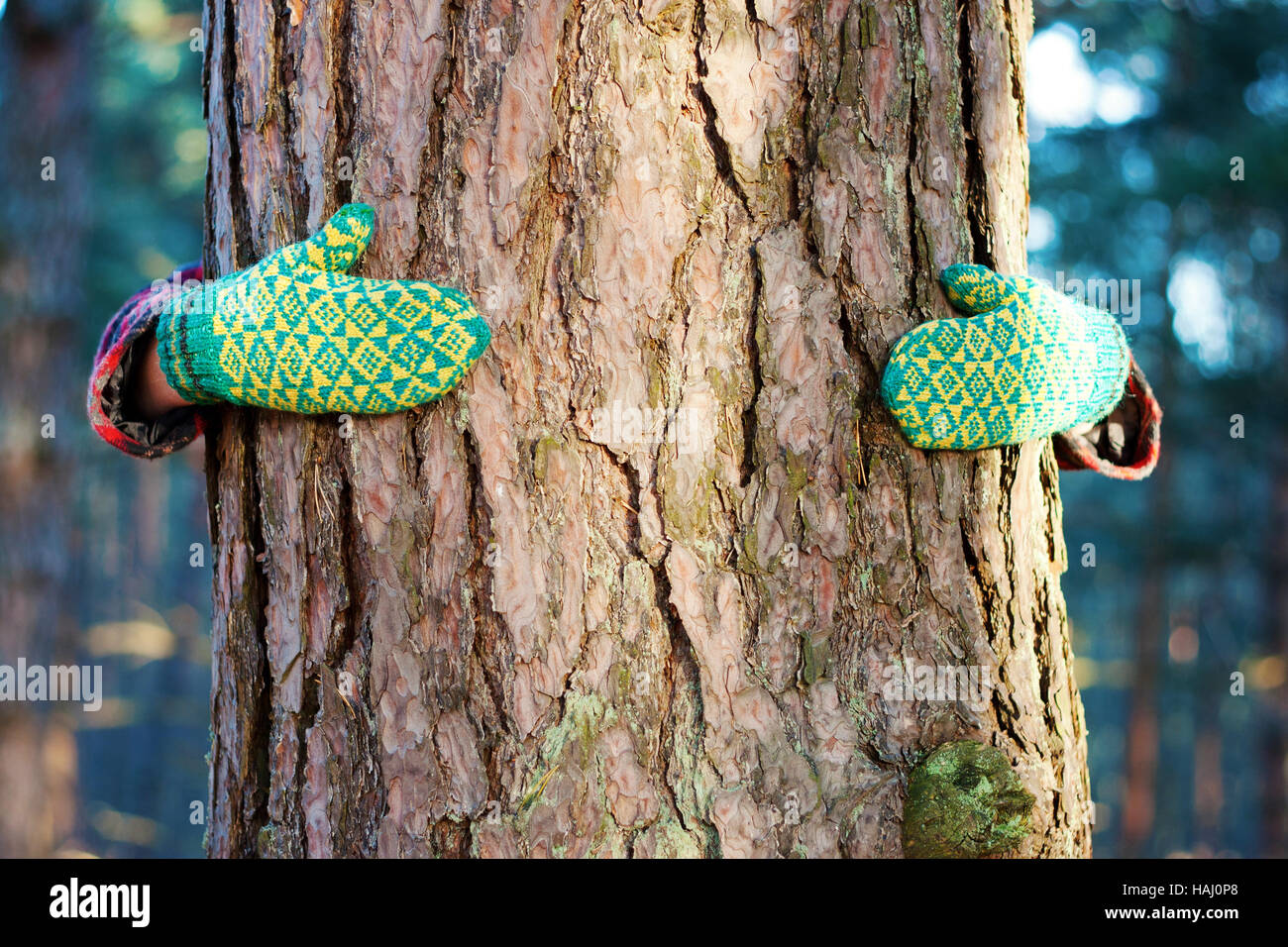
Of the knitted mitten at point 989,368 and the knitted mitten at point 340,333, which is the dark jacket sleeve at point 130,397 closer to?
the knitted mitten at point 340,333

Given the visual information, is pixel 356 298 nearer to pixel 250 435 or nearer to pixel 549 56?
pixel 250 435

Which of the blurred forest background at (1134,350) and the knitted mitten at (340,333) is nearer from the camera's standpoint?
the knitted mitten at (340,333)

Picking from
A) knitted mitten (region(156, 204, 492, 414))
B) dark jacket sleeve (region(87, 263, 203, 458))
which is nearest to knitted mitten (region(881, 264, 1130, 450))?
knitted mitten (region(156, 204, 492, 414))

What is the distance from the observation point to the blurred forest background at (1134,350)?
15.2 feet

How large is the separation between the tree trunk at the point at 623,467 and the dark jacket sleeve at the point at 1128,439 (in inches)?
19.3

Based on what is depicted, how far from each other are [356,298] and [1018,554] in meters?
1.00

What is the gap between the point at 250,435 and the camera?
4.25 ft

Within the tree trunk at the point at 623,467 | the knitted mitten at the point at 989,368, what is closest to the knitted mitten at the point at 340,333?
the tree trunk at the point at 623,467

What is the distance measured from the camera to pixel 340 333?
1.14 metres

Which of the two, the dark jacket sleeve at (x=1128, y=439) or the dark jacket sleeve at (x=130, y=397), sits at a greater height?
the dark jacket sleeve at (x=130, y=397)

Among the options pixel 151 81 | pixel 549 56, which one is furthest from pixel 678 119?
pixel 151 81

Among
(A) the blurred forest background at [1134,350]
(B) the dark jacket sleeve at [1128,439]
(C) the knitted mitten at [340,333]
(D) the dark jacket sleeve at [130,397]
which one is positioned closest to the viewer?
(C) the knitted mitten at [340,333]

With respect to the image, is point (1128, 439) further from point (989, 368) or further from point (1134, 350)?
point (1134, 350)

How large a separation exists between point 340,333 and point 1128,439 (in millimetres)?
1394
